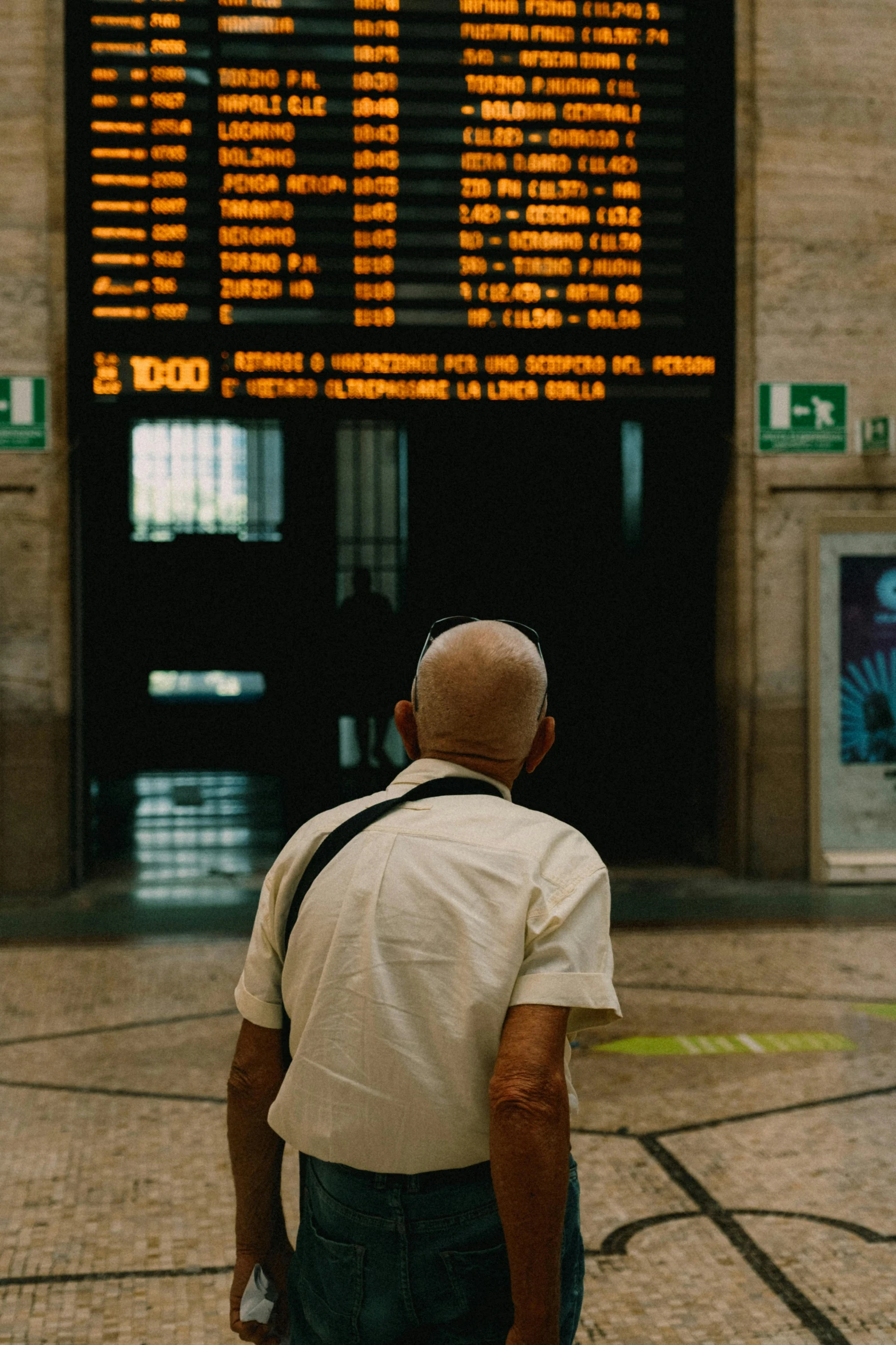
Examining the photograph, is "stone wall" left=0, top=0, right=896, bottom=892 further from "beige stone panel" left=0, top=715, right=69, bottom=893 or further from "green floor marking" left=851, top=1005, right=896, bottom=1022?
"beige stone panel" left=0, top=715, right=69, bottom=893

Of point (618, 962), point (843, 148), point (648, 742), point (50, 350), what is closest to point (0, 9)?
point (50, 350)

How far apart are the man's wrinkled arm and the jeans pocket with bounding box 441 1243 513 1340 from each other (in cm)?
32

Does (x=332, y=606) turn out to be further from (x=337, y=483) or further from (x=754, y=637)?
(x=337, y=483)

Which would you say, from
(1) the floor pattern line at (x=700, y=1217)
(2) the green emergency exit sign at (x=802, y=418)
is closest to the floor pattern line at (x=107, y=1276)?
(1) the floor pattern line at (x=700, y=1217)

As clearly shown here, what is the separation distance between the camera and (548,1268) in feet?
5.28

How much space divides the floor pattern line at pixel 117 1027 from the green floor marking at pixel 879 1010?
75mm

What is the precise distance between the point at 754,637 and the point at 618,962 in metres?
2.84

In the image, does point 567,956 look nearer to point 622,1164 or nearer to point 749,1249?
point 749,1249

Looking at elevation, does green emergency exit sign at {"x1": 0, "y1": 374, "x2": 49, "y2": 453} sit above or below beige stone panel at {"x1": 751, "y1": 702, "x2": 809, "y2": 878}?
above

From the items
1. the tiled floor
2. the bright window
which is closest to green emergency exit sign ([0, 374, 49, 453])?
the tiled floor

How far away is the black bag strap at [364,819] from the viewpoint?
1.76 metres

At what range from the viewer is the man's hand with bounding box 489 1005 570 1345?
1.59 m

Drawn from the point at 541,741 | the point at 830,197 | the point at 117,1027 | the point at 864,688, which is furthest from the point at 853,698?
the point at 541,741

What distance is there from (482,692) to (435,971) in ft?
1.13
